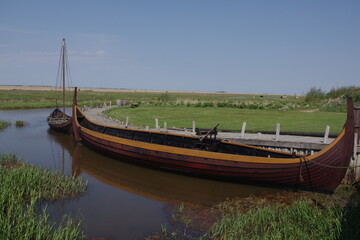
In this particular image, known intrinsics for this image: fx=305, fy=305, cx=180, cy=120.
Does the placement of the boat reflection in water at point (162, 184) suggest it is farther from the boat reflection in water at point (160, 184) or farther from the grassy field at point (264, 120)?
the grassy field at point (264, 120)

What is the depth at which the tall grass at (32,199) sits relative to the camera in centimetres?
727

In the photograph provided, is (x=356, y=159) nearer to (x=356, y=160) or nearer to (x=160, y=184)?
(x=356, y=160)

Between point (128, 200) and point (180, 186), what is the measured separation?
8.70 feet

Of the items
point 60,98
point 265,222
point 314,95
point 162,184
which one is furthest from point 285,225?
point 60,98

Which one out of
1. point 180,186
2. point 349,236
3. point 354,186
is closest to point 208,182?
point 180,186

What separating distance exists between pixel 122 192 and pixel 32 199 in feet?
15.4

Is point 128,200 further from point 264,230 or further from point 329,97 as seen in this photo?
point 329,97

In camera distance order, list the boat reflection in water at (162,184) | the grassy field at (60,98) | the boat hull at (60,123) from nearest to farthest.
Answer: the boat reflection in water at (162,184), the boat hull at (60,123), the grassy field at (60,98)

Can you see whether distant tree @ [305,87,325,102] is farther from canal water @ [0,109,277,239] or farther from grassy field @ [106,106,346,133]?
canal water @ [0,109,277,239]

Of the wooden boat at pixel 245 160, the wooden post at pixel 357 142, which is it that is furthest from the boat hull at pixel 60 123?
the wooden post at pixel 357 142

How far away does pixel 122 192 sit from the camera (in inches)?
513

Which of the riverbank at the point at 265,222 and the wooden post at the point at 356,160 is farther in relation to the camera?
the wooden post at the point at 356,160

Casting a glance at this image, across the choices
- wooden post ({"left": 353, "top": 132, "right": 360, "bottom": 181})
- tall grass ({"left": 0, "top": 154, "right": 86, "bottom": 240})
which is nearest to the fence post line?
wooden post ({"left": 353, "top": 132, "right": 360, "bottom": 181})

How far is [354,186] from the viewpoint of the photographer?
12.2 meters
